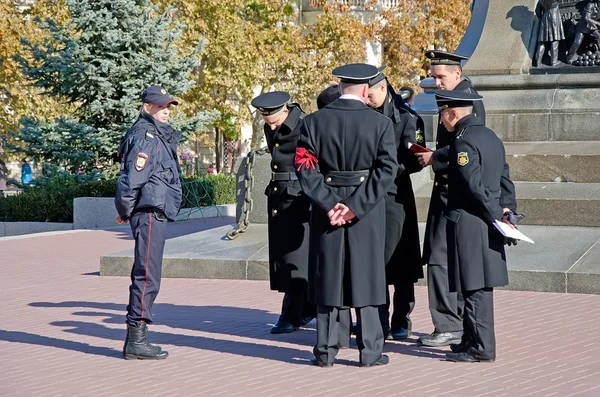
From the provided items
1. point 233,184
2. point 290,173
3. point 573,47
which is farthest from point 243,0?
point 290,173

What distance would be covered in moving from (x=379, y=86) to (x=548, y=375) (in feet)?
7.73

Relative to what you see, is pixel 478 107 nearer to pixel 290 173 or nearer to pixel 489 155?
pixel 489 155

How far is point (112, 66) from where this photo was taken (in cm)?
2175

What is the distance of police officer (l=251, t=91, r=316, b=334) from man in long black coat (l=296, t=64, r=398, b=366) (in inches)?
49.3

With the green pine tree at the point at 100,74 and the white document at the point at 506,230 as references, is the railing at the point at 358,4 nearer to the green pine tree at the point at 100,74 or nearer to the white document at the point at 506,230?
the green pine tree at the point at 100,74

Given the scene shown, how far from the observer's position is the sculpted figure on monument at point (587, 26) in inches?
566

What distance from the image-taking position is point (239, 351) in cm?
815

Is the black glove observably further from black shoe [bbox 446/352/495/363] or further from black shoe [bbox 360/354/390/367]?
black shoe [bbox 360/354/390/367]

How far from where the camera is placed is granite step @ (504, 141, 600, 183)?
12.7 metres

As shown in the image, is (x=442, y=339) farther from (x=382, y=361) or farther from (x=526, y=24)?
(x=526, y=24)

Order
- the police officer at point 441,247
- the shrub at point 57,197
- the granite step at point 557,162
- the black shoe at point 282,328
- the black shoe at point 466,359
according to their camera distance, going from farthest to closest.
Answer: the shrub at point 57,197 → the granite step at point 557,162 → the black shoe at point 282,328 → the police officer at point 441,247 → the black shoe at point 466,359

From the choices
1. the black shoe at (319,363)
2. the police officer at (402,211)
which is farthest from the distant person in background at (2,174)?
the black shoe at (319,363)

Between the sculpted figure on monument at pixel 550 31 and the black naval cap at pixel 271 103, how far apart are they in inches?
262

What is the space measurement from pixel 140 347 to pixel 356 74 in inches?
93.1
